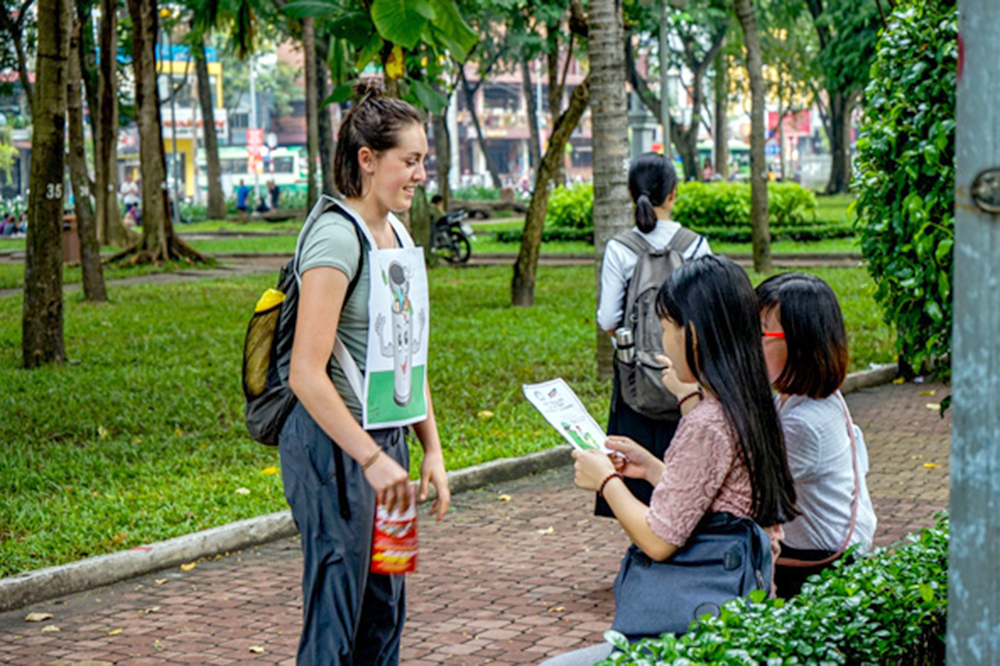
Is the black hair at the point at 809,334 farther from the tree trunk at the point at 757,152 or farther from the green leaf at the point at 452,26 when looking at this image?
the tree trunk at the point at 757,152

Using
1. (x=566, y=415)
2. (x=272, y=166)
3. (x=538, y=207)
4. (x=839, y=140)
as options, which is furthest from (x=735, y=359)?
(x=272, y=166)

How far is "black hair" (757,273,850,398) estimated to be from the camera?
3.61m

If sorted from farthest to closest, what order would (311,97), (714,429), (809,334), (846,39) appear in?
(846,39) → (311,97) → (809,334) → (714,429)

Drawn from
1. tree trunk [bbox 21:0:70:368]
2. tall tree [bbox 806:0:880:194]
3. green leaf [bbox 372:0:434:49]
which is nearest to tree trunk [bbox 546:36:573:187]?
tree trunk [bbox 21:0:70:368]

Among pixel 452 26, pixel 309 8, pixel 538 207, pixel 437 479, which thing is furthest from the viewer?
pixel 538 207

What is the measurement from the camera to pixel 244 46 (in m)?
21.2

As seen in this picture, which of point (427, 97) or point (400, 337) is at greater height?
point (427, 97)

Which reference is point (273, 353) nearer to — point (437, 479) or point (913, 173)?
point (437, 479)

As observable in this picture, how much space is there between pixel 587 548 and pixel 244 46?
52.7 ft

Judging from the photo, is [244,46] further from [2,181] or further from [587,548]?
[2,181]

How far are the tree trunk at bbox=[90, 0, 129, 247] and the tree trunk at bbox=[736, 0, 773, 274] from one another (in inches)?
419

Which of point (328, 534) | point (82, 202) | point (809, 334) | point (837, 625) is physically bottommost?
point (837, 625)

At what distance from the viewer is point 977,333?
1.98 metres

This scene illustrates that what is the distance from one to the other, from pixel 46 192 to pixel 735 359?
949cm
